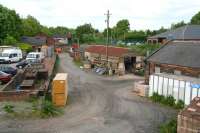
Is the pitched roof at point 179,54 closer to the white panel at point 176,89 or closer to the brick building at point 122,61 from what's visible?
the white panel at point 176,89

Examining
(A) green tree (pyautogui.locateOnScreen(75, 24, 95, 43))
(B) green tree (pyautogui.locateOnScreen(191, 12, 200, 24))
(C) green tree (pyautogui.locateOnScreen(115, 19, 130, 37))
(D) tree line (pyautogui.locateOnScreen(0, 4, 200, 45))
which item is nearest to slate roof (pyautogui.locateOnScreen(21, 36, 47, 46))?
(D) tree line (pyautogui.locateOnScreen(0, 4, 200, 45))

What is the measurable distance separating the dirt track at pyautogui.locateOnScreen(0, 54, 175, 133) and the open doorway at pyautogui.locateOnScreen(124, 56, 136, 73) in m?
12.5

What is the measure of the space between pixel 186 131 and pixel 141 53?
3023 cm

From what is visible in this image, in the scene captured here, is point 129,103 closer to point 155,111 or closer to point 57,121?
point 155,111

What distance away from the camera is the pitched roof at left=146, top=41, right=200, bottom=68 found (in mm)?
27125

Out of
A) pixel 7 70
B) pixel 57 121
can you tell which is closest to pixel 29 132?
pixel 57 121

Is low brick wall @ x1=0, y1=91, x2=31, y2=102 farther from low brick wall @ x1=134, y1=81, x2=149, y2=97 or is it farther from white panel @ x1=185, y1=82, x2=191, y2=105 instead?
white panel @ x1=185, y1=82, x2=191, y2=105

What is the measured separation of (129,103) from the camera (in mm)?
25188

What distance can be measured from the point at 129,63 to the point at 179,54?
50.4ft

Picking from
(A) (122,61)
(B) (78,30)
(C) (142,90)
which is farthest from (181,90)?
(B) (78,30)

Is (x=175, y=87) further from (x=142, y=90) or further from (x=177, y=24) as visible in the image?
(x=177, y=24)

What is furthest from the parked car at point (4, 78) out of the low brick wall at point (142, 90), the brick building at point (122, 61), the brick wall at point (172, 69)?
the brick building at point (122, 61)

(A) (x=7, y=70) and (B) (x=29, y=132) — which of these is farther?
(A) (x=7, y=70)

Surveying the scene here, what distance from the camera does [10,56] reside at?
2008 inches
